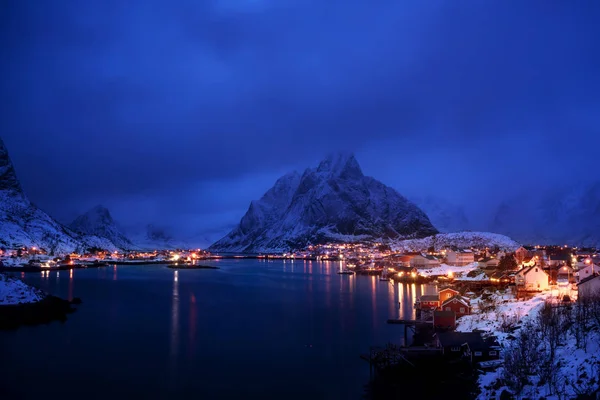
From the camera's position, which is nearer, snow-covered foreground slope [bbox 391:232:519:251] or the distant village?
the distant village

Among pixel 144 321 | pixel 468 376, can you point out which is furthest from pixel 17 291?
pixel 468 376

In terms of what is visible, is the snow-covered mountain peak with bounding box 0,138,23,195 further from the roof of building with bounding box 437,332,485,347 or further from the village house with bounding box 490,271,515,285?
the roof of building with bounding box 437,332,485,347

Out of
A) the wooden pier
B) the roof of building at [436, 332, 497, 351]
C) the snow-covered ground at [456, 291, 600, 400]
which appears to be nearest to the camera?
the snow-covered ground at [456, 291, 600, 400]

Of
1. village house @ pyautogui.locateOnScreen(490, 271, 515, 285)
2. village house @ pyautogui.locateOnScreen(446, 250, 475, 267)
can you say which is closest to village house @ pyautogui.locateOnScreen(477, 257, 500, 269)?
village house @ pyautogui.locateOnScreen(490, 271, 515, 285)

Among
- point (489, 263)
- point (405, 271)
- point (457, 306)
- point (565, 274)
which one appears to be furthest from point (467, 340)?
point (405, 271)

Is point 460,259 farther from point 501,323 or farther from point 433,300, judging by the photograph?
Result: point 501,323

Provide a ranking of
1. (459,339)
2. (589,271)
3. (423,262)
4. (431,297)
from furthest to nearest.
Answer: (423,262) → (431,297) → (589,271) → (459,339)
